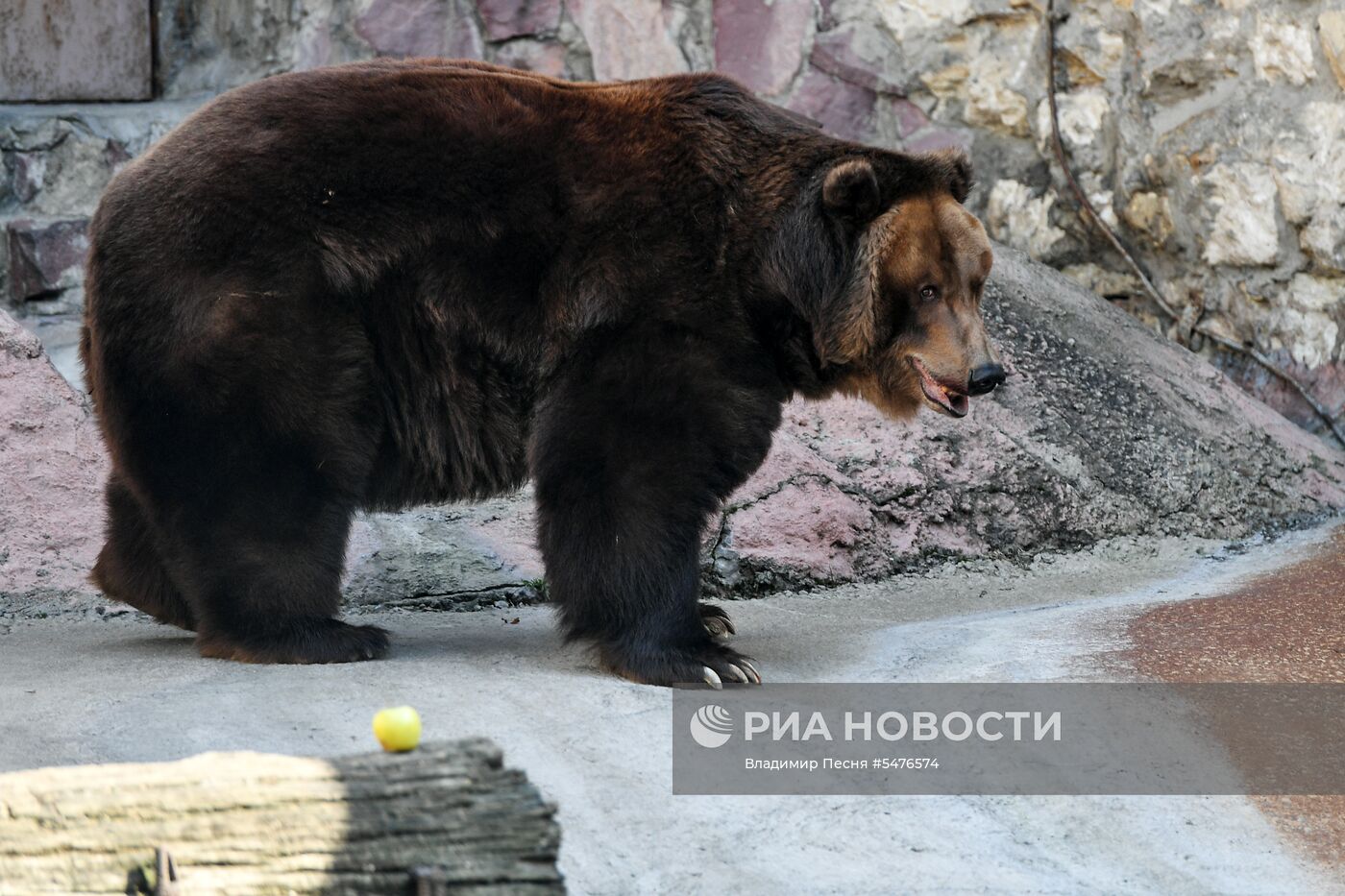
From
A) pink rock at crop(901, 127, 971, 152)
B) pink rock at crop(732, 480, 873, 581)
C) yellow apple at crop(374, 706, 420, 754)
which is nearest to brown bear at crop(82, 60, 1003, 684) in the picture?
pink rock at crop(732, 480, 873, 581)

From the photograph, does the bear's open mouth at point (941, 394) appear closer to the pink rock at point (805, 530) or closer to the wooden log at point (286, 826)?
the pink rock at point (805, 530)

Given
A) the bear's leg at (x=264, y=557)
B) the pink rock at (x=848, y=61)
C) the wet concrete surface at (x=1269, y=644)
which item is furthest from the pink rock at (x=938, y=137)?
the bear's leg at (x=264, y=557)

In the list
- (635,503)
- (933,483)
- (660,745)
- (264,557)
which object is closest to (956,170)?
(635,503)

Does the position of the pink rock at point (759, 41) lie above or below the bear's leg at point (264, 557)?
above

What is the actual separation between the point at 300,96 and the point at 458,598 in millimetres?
1914

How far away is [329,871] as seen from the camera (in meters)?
2.56

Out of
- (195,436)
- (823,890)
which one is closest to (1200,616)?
(823,890)

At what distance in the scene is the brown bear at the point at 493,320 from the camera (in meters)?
4.30

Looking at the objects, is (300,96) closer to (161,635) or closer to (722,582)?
(161,635)

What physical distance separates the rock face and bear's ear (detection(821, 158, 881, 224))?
65.3 inches

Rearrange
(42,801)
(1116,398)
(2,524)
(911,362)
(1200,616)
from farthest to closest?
1. (1116,398)
2. (2,524)
3. (1200,616)
4. (911,362)
5. (42,801)

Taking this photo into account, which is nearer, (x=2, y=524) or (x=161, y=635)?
(x=161, y=635)

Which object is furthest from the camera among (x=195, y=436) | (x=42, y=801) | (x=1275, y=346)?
(x=1275, y=346)

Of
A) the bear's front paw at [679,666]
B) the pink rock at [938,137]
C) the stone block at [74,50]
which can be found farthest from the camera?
the stone block at [74,50]
